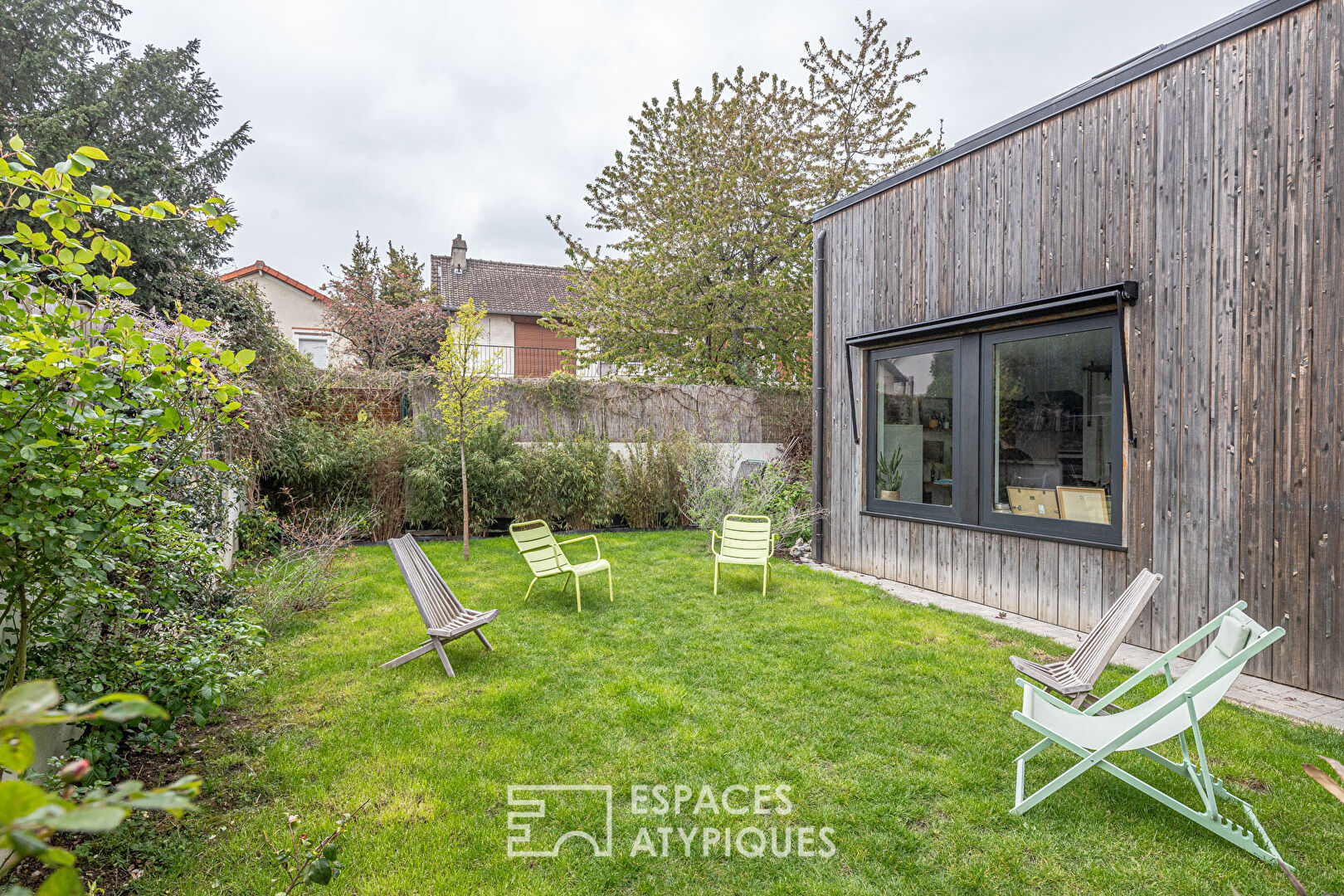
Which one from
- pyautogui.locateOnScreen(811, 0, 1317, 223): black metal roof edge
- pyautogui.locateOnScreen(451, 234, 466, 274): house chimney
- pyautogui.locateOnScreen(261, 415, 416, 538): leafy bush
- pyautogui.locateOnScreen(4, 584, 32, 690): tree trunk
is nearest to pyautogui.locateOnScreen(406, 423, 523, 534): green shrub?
pyautogui.locateOnScreen(261, 415, 416, 538): leafy bush

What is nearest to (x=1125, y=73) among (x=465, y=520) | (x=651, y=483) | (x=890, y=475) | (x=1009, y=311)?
(x=1009, y=311)

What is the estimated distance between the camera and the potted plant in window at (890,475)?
21.3 feet

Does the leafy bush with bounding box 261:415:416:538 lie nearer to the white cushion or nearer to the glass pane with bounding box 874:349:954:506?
the glass pane with bounding box 874:349:954:506

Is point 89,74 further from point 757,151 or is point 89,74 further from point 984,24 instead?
point 984,24

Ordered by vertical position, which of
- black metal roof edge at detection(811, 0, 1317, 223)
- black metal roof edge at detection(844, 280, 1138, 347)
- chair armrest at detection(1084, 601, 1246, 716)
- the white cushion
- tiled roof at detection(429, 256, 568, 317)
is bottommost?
chair armrest at detection(1084, 601, 1246, 716)

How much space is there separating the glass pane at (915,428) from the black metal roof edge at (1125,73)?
1.82m

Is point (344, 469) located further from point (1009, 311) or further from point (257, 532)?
point (1009, 311)

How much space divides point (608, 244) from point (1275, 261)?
13011 mm

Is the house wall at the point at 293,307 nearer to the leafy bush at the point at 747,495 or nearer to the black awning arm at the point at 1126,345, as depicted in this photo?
the leafy bush at the point at 747,495

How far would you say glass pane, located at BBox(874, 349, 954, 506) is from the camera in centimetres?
600

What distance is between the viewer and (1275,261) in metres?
3.86

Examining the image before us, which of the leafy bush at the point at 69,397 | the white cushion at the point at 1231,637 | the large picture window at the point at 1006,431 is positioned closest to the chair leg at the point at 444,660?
the leafy bush at the point at 69,397

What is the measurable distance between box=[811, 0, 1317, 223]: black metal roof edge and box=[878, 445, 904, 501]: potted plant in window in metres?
2.73

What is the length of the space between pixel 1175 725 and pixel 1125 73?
174 inches
